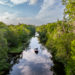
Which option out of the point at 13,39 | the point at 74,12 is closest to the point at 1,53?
the point at 74,12

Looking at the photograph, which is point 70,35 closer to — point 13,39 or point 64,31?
point 64,31

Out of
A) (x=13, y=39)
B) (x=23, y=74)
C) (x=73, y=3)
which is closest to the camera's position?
(x=73, y=3)

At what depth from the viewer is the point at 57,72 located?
2883cm

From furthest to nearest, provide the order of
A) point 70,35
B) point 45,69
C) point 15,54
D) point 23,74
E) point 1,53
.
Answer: point 15,54, point 45,69, point 23,74, point 1,53, point 70,35

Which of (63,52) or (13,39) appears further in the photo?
(13,39)

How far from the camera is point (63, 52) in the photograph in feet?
78.9

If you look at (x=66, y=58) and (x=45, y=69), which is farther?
(x=45, y=69)

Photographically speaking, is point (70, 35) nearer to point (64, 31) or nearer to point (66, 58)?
point (64, 31)

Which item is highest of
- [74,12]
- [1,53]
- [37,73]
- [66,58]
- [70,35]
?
[74,12]

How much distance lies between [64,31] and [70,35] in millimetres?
2349

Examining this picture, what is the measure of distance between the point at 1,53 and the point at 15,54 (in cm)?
2038

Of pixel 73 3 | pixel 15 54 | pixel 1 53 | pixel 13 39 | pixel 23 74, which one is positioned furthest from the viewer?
pixel 13 39

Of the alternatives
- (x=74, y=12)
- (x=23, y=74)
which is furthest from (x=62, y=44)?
(x=23, y=74)

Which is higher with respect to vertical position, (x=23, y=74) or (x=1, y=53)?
(x=1, y=53)
